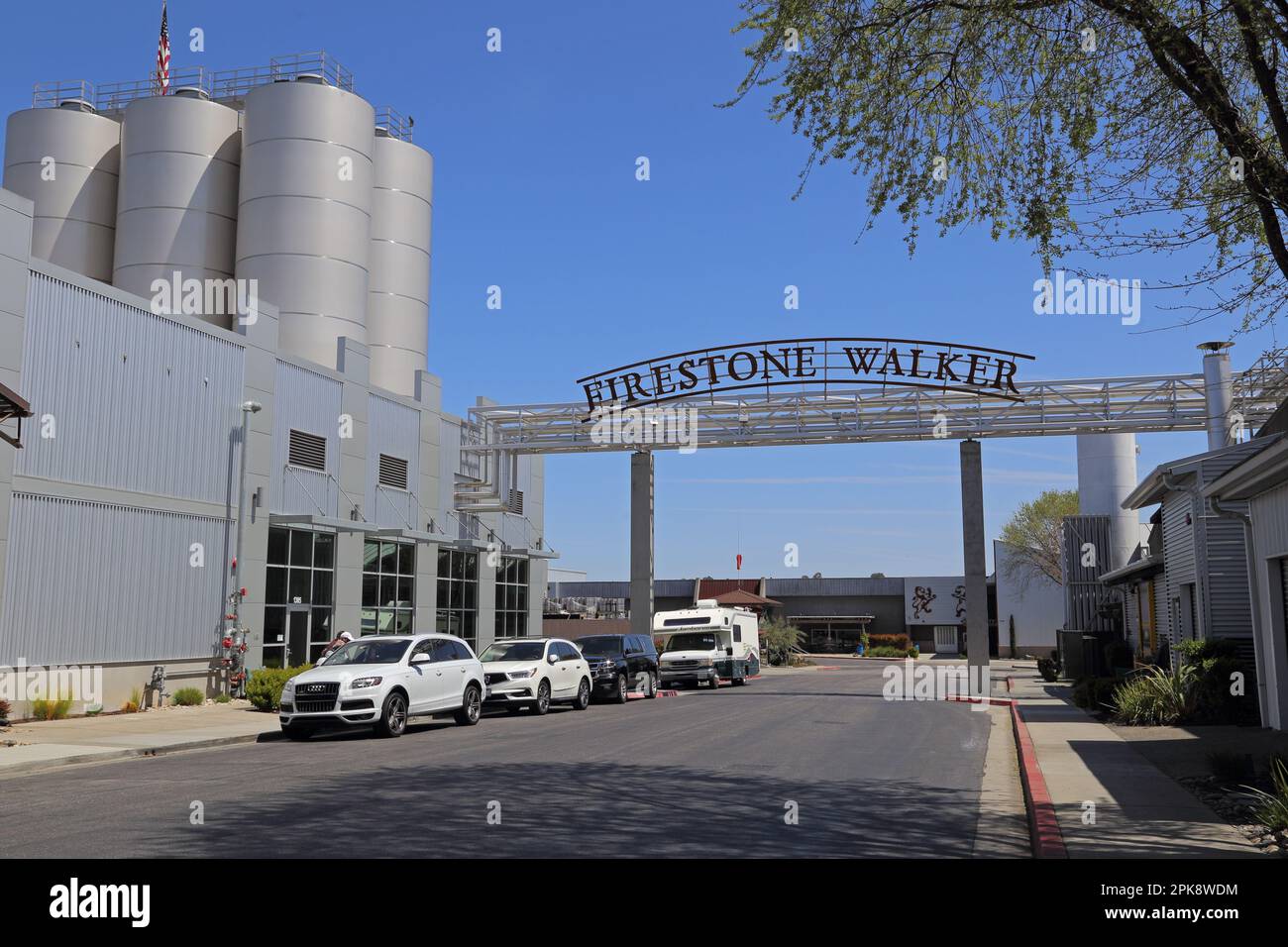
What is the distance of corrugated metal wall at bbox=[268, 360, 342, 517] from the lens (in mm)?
28469

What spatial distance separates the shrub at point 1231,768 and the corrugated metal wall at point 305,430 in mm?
22107

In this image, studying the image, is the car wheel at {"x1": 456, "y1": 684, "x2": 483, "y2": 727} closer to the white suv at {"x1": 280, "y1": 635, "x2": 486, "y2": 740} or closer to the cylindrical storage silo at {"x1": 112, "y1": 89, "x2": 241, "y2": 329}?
the white suv at {"x1": 280, "y1": 635, "x2": 486, "y2": 740}

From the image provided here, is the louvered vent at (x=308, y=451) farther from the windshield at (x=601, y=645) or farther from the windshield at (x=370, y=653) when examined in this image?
the windshield at (x=370, y=653)

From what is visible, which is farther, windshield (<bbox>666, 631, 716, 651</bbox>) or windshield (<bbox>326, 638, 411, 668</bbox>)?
windshield (<bbox>666, 631, 716, 651</bbox>)

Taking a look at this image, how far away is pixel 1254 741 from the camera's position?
51.2ft

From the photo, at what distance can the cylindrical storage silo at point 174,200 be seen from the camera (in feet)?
116

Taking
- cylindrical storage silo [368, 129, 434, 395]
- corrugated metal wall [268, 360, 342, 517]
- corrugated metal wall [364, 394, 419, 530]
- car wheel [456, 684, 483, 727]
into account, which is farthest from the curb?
cylindrical storage silo [368, 129, 434, 395]

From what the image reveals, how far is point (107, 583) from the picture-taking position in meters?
22.8

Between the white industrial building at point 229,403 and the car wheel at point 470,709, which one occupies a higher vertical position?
the white industrial building at point 229,403

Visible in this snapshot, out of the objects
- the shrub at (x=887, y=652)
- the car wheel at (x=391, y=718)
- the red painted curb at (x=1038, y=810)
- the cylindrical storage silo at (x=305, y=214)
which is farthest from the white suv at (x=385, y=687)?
the shrub at (x=887, y=652)

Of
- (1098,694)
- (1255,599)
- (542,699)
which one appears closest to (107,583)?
(542,699)

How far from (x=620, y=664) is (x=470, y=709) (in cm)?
802
